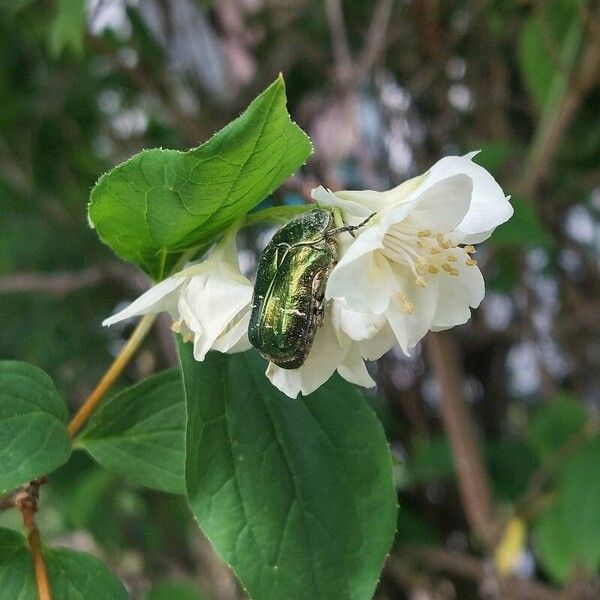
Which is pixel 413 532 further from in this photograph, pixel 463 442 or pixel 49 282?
pixel 49 282

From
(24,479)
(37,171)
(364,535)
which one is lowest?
(37,171)

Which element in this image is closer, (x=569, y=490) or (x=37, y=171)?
(x=569, y=490)

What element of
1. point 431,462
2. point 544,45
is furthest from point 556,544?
point 544,45

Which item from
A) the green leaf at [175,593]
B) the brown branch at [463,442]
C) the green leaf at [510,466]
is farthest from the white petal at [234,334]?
the green leaf at [510,466]

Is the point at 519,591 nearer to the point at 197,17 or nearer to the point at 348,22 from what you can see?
the point at 348,22

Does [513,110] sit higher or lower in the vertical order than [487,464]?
higher

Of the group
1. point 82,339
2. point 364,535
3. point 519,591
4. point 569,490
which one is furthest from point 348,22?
point 364,535

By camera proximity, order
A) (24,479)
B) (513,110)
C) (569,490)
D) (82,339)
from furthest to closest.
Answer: (513,110) → (82,339) → (569,490) → (24,479)
